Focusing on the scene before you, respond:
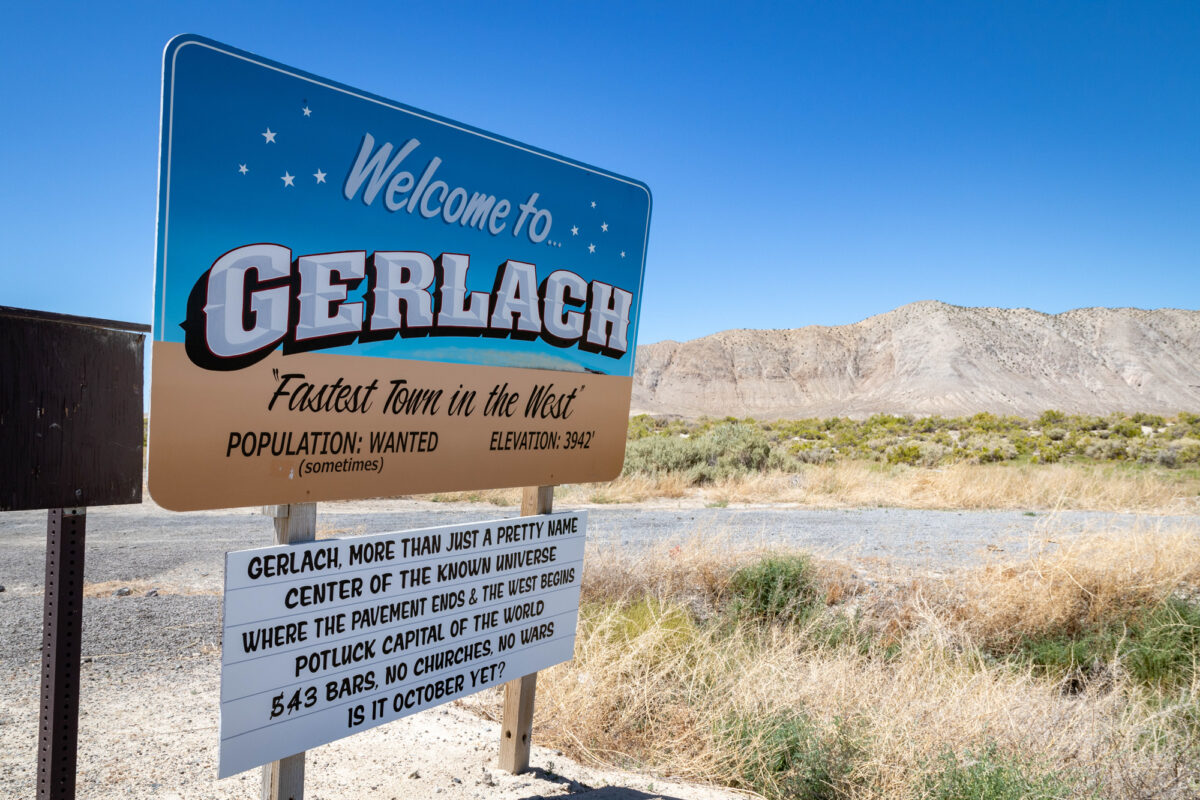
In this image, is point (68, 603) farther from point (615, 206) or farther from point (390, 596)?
point (615, 206)

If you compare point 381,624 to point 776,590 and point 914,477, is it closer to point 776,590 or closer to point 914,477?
point 776,590

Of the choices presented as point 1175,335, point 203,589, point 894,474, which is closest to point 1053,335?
point 1175,335

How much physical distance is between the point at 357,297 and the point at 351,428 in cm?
51

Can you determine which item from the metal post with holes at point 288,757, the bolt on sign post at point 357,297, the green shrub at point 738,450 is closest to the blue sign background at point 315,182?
the bolt on sign post at point 357,297

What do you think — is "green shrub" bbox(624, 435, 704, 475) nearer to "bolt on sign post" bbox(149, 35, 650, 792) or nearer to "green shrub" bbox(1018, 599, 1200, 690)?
"green shrub" bbox(1018, 599, 1200, 690)

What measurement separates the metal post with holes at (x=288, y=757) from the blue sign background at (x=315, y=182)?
0.63 meters

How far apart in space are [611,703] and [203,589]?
195 inches

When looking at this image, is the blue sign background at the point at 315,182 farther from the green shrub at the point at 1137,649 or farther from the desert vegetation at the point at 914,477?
the desert vegetation at the point at 914,477

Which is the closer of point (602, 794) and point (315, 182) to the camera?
point (315, 182)

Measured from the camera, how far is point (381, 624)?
9.98 feet

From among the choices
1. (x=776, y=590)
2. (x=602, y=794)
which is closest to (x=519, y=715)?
(x=602, y=794)

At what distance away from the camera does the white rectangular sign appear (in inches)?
103

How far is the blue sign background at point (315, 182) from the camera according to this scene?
2354mm

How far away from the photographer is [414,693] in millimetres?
3182
